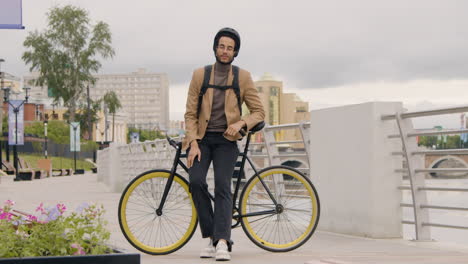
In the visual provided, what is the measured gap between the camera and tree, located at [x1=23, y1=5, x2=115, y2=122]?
65438mm

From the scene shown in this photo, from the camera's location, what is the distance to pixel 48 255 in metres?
3.92

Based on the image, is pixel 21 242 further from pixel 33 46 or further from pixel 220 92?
pixel 33 46

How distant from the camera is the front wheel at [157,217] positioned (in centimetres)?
625

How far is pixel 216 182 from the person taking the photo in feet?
20.0

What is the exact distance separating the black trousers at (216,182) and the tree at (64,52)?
60.0 metres

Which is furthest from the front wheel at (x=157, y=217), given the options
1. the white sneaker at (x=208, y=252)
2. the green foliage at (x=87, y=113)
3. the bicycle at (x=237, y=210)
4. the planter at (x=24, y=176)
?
the green foliage at (x=87, y=113)

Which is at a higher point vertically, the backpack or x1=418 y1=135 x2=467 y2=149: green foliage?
the backpack

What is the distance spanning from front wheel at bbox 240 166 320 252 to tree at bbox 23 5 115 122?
196 ft

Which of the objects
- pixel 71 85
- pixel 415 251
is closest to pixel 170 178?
pixel 415 251

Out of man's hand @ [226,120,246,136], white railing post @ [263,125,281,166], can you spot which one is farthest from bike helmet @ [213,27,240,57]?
white railing post @ [263,125,281,166]

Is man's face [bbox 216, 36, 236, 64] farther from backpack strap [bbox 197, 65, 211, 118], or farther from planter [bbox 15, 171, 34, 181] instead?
planter [bbox 15, 171, 34, 181]

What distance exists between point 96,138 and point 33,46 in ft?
262

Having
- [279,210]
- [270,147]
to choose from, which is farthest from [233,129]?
[270,147]

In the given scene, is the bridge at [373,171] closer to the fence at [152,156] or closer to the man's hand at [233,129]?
the fence at [152,156]
